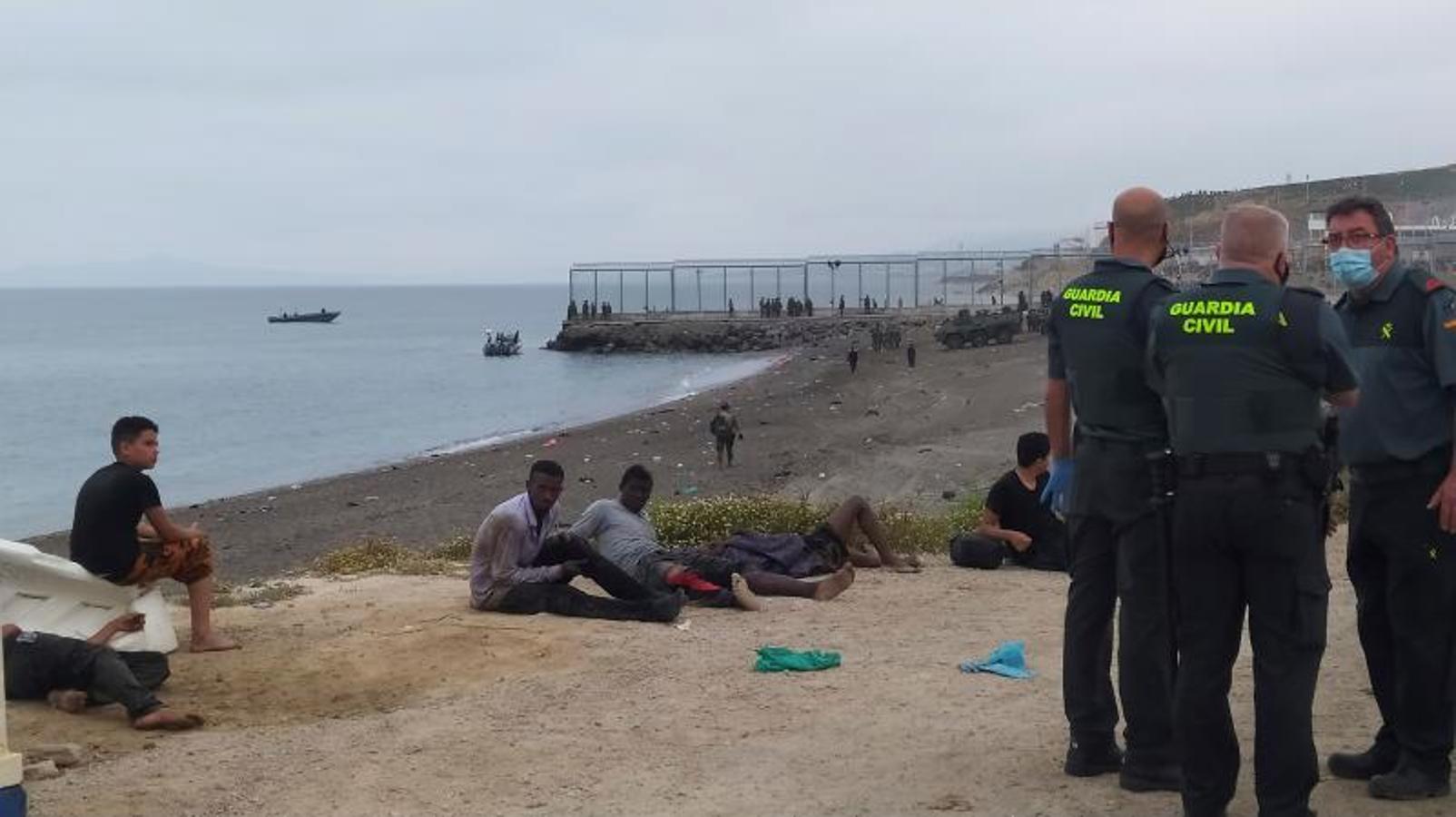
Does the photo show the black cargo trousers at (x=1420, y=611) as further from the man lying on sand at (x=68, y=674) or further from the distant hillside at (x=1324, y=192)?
the distant hillside at (x=1324, y=192)

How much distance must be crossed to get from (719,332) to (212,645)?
70707mm

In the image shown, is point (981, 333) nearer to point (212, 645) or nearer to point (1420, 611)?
point (212, 645)

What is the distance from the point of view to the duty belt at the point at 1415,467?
16.6 ft

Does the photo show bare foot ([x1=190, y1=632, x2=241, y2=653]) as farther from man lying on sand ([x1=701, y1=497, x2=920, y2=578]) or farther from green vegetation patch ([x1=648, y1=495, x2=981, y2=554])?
green vegetation patch ([x1=648, y1=495, x2=981, y2=554])

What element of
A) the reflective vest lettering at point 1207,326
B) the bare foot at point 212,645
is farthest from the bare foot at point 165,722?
the reflective vest lettering at point 1207,326

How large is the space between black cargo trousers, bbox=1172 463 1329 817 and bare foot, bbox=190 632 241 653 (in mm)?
5276

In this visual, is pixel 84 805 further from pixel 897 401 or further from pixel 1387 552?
pixel 897 401

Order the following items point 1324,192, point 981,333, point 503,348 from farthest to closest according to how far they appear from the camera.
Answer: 1. point 1324,192
2. point 503,348
3. point 981,333

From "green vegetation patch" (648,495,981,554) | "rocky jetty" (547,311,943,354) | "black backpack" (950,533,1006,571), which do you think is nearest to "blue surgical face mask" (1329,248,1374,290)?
"black backpack" (950,533,1006,571)

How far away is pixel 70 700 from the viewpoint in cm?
682

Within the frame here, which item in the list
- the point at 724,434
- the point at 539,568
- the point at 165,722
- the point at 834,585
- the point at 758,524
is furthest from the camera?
the point at 724,434

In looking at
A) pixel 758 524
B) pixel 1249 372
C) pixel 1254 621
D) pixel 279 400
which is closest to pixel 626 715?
pixel 1254 621

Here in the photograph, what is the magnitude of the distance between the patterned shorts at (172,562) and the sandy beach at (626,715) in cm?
46

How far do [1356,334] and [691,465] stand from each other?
71.7 ft
